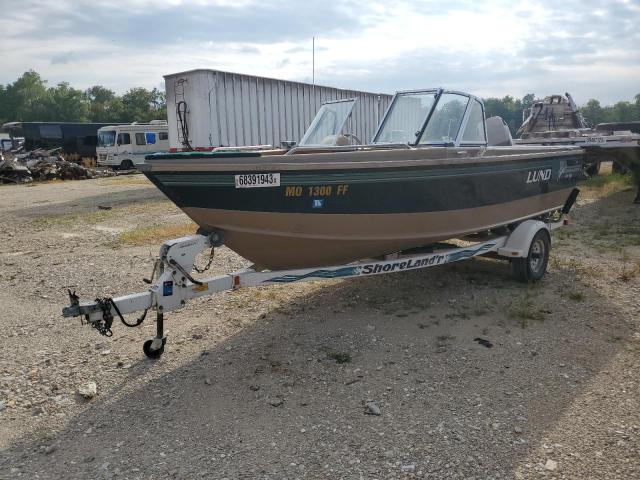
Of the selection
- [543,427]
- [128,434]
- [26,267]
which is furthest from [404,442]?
[26,267]

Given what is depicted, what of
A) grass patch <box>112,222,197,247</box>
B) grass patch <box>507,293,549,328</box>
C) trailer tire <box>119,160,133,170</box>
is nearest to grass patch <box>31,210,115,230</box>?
grass patch <box>112,222,197,247</box>

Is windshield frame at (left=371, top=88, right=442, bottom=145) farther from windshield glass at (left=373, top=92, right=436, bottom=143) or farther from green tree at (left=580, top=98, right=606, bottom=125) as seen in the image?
green tree at (left=580, top=98, right=606, bottom=125)

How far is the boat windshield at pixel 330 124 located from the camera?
612 cm

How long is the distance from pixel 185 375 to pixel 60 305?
2350mm

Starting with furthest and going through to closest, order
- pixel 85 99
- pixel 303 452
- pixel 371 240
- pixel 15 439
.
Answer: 1. pixel 85 99
2. pixel 371 240
3. pixel 15 439
4. pixel 303 452

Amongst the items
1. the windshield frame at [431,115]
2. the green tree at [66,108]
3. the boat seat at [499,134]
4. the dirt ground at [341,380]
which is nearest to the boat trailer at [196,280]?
the dirt ground at [341,380]

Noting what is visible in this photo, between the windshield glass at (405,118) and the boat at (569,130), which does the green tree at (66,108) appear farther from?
the windshield glass at (405,118)

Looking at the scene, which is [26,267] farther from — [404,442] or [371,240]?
[404,442]

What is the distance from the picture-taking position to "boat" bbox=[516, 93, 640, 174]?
461 inches

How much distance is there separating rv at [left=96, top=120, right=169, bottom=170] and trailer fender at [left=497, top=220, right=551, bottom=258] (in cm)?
2207

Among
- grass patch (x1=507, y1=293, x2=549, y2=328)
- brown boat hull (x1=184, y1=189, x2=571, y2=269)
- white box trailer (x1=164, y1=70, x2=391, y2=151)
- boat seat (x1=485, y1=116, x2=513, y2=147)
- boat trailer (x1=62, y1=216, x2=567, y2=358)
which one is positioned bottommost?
grass patch (x1=507, y1=293, x2=549, y2=328)

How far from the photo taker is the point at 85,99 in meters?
64.1

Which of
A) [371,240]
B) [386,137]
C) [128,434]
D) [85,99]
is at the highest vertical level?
[85,99]

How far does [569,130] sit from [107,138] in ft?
67.3
